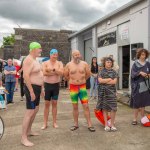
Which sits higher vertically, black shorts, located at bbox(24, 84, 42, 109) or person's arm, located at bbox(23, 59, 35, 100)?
person's arm, located at bbox(23, 59, 35, 100)

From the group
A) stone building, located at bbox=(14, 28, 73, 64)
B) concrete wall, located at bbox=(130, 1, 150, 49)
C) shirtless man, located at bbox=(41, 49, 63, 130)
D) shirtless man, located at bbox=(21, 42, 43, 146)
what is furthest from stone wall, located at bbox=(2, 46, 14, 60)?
shirtless man, located at bbox=(21, 42, 43, 146)

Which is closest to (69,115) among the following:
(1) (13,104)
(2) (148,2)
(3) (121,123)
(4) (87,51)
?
(3) (121,123)

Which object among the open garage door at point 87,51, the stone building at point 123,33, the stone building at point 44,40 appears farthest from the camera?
the stone building at point 44,40

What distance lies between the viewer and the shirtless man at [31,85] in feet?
17.2

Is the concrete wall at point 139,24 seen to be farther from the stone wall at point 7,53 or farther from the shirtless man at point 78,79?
the stone wall at point 7,53

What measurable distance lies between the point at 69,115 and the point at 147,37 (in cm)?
449

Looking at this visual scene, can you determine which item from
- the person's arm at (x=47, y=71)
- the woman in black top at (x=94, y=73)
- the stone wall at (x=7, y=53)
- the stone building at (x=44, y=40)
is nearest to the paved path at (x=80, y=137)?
the person's arm at (x=47, y=71)

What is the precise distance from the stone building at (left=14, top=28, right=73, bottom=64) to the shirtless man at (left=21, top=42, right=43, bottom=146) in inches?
771

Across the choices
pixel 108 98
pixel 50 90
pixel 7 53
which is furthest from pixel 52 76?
pixel 7 53

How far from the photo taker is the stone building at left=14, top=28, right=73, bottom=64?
2502 cm

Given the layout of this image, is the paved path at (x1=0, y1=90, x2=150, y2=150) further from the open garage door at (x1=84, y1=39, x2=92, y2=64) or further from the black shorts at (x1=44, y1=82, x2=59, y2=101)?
the open garage door at (x1=84, y1=39, x2=92, y2=64)

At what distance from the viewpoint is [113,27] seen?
46.5ft

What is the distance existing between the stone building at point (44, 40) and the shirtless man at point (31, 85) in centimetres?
1958

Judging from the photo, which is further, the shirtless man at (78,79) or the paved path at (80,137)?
the shirtless man at (78,79)
